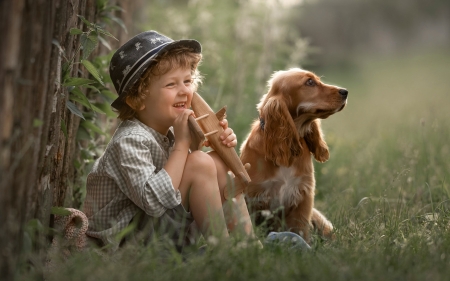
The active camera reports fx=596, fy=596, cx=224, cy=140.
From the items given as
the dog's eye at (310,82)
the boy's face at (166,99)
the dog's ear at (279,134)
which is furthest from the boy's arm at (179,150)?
the dog's eye at (310,82)

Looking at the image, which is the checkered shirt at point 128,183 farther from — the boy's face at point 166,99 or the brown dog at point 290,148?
the brown dog at point 290,148

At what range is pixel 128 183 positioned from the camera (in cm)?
264

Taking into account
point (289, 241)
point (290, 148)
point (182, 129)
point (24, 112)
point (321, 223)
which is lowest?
point (321, 223)

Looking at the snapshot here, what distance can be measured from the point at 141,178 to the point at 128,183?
92mm

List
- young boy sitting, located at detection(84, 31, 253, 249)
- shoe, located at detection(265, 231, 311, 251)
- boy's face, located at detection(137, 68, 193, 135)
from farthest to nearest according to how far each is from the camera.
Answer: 1. boy's face, located at detection(137, 68, 193, 135)
2. young boy sitting, located at detection(84, 31, 253, 249)
3. shoe, located at detection(265, 231, 311, 251)

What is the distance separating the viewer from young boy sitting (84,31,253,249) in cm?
262

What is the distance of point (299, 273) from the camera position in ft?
6.98

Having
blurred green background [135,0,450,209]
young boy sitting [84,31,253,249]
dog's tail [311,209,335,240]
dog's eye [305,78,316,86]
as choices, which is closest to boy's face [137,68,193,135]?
young boy sitting [84,31,253,249]

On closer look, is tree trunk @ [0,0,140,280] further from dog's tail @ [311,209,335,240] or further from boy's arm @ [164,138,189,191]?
dog's tail @ [311,209,335,240]

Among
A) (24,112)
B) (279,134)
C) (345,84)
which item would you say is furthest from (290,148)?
(345,84)

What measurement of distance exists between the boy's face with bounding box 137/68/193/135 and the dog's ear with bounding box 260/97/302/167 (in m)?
0.65

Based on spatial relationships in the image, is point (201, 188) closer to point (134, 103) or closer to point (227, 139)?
point (227, 139)

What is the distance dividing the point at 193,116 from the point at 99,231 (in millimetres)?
700

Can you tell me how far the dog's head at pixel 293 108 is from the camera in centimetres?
342
